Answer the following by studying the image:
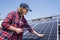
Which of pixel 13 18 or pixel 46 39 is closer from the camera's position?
pixel 13 18

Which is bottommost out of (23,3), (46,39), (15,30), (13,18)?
(46,39)

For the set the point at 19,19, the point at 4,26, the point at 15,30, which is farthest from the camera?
the point at 19,19

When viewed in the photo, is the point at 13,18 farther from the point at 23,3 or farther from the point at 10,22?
the point at 23,3

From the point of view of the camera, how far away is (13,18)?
3104 millimetres

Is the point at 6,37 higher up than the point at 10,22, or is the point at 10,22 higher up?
the point at 10,22

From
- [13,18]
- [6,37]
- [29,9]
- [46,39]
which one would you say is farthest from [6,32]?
[46,39]

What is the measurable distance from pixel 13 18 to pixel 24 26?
333 millimetres

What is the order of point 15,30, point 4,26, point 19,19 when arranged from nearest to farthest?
point 15,30
point 4,26
point 19,19

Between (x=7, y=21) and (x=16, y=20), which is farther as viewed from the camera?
(x=16, y=20)

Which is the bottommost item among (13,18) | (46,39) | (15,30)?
(46,39)

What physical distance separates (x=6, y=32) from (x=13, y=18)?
0.30 metres

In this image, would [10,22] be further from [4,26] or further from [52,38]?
Result: [52,38]

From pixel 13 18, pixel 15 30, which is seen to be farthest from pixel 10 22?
pixel 15 30

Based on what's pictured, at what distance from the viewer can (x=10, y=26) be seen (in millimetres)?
2895
